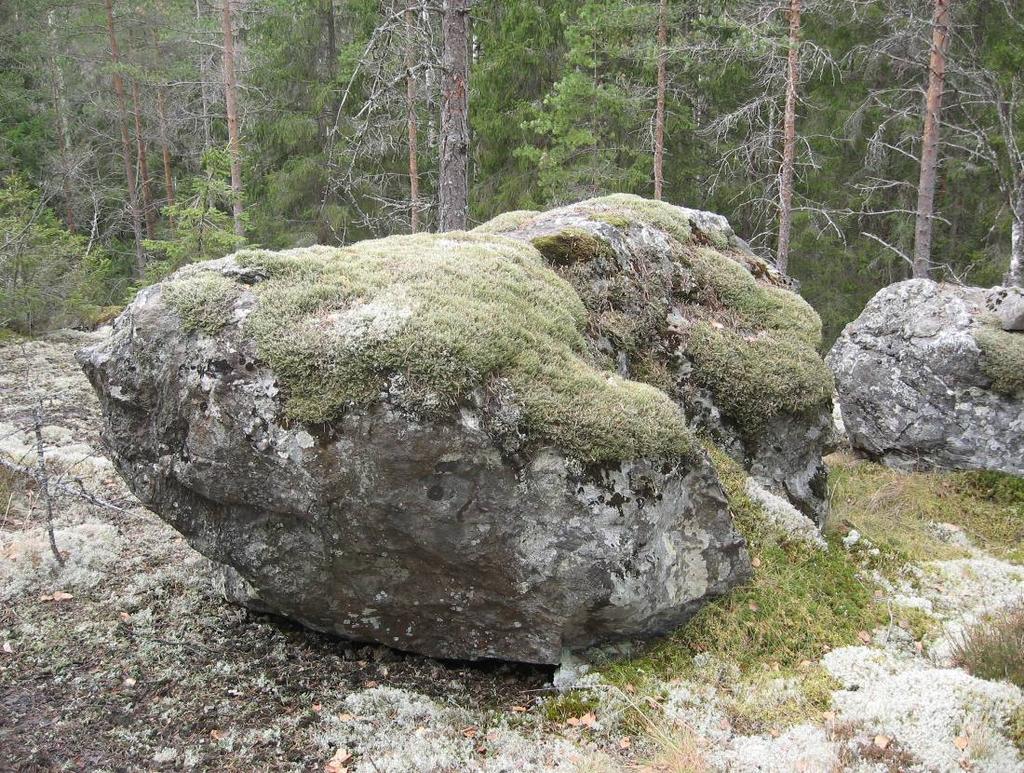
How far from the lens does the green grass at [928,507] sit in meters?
6.19

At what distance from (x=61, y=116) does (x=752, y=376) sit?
26163mm

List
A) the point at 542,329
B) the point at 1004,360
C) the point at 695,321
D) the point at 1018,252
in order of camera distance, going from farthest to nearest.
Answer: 1. the point at 1018,252
2. the point at 1004,360
3. the point at 695,321
4. the point at 542,329

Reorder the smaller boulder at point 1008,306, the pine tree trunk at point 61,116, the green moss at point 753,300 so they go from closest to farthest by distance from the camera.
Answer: the green moss at point 753,300, the smaller boulder at point 1008,306, the pine tree trunk at point 61,116

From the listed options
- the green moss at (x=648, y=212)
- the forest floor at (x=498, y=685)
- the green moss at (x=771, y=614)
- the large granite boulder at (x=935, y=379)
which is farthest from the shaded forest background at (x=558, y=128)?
the green moss at (x=771, y=614)

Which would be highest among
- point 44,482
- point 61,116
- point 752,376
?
point 61,116

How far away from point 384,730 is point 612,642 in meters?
1.44

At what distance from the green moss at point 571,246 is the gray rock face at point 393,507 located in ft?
6.76

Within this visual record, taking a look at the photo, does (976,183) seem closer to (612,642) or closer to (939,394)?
(939,394)

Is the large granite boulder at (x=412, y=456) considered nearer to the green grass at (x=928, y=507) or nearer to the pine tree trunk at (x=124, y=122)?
the green grass at (x=928, y=507)

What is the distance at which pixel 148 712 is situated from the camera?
3.84 m

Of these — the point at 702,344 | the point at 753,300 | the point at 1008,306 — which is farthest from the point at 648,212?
the point at 1008,306

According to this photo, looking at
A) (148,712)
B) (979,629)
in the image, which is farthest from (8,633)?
(979,629)

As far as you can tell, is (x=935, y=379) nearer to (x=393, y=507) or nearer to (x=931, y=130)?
(x=931, y=130)

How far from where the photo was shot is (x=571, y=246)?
228 inches
